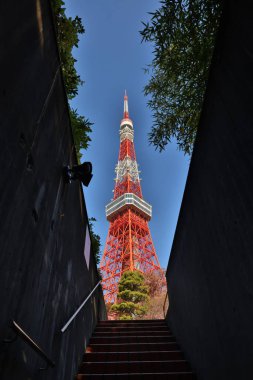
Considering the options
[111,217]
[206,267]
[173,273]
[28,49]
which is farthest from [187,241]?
[111,217]

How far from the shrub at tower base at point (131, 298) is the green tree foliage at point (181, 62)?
38.0ft

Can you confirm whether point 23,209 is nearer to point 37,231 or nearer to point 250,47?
point 37,231

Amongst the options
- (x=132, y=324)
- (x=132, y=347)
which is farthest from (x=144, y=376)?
(x=132, y=324)

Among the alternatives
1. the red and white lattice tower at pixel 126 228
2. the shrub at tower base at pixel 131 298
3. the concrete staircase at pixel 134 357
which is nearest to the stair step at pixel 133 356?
the concrete staircase at pixel 134 357

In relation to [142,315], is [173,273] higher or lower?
lower

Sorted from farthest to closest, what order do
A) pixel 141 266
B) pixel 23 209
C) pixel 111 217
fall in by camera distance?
1. pixel 111 217
2. pixel 141 266
3. pixel 23 209

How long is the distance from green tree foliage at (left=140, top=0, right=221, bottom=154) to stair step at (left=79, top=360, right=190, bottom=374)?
298 centimetres

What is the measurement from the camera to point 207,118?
6.97 feet

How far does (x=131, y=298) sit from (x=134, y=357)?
11.9m

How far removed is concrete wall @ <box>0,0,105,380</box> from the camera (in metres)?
1.31

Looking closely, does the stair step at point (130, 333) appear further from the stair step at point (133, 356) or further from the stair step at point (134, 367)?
the stair step at point (134, 367)

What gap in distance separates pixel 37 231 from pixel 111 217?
1023 inches

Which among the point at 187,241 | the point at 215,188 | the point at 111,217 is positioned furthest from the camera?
the point at 111,217

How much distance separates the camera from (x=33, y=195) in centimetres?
171
